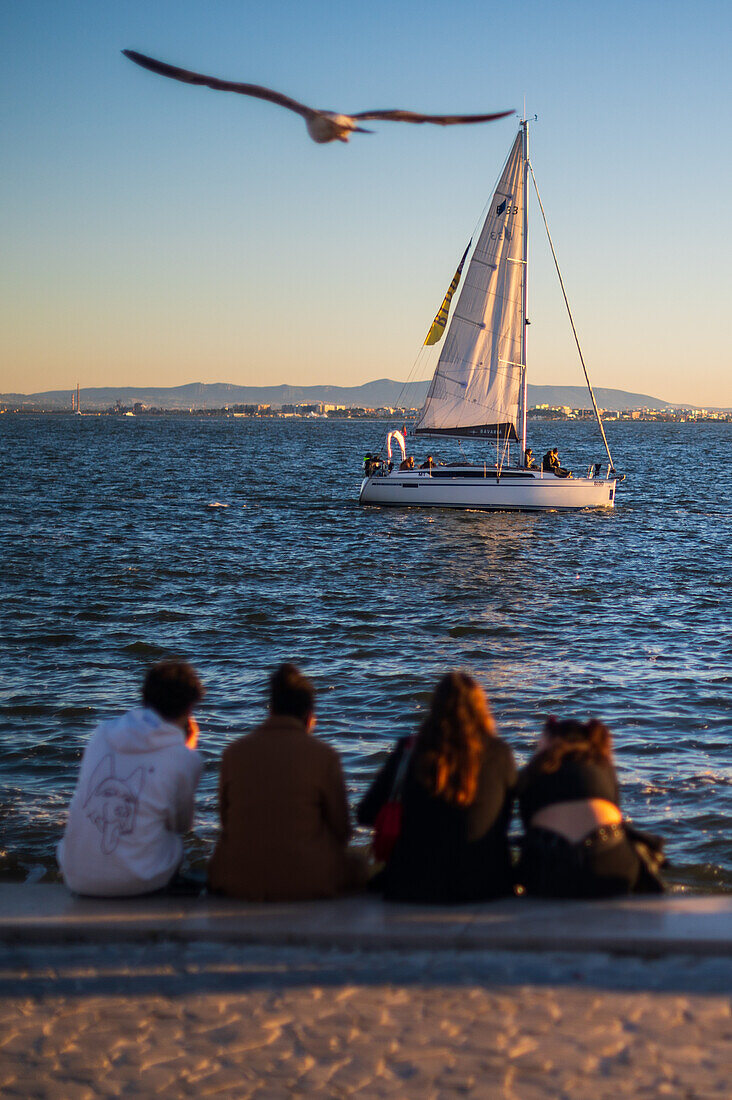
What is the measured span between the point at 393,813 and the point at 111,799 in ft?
4.39

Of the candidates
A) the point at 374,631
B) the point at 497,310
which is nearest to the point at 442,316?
the point at 497,310

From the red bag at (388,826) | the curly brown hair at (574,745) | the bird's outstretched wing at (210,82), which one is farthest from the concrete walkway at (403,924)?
the bird's outstretched wing at (210,82)

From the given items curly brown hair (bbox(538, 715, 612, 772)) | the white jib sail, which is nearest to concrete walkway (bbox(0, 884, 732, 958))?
curly brown hair (bbox(538, 715, 612, 772))

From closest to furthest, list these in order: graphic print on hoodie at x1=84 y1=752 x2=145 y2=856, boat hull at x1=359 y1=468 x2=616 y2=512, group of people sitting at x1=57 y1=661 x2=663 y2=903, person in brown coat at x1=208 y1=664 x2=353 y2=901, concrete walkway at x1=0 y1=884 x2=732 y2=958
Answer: concrete walkway at x1=0 y1=884 x2=732 y2=958
group of people sitting at x1=57 y1=661 x2=663 y2=903
person in brown coat at x1=208 y1=664 x2=353 y2=901
graphic print on hoodie at x1=84 y1=752 x2=145 y2=856
boat hull at x1=359 y1=468 x2=616 y2=512

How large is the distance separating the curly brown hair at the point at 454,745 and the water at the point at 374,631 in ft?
11.1

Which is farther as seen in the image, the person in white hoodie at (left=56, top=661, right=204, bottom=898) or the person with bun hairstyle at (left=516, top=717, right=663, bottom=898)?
the person in white hoodie at (left=56, top=661, right=204, bottom=898)

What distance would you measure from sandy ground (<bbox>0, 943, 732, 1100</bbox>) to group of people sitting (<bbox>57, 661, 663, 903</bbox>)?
0.44 metres

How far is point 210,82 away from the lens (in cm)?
519

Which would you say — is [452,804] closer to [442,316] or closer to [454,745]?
[454,745]

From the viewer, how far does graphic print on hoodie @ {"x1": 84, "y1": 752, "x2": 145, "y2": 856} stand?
523 cm

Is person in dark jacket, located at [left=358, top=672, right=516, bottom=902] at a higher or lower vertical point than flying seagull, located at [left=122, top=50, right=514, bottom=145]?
Result: lower

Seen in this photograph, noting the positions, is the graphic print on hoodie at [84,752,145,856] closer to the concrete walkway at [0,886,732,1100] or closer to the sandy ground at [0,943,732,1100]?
the concrete walkway at [0,886,732,1100]

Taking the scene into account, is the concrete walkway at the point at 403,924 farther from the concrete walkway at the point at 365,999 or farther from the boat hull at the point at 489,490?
the boat hull at the point at 489,490

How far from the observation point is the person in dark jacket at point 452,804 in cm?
483
